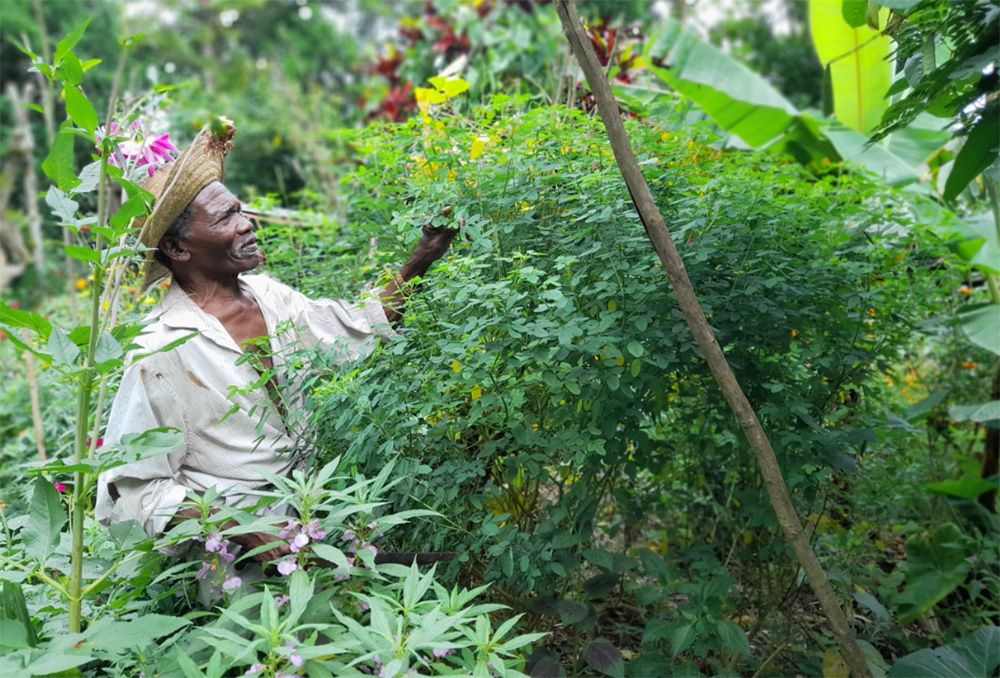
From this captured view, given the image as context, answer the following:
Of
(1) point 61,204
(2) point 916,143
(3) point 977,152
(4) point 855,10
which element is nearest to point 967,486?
(3) point 977,152

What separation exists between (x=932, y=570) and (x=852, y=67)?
123 inches

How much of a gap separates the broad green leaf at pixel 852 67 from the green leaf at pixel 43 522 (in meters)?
4.63

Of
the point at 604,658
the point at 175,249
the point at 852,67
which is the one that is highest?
the point at 852,67

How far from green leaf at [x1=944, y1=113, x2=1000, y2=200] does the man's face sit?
1949 mm

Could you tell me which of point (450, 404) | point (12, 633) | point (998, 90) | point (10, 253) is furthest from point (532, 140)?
point (10, 253)

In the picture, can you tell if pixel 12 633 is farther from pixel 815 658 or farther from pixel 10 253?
pixel 10 253

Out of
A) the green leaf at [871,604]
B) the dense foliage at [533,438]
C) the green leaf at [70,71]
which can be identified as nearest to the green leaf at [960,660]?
the dense foliage at [533,438]

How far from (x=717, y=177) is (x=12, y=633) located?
6.55 ft

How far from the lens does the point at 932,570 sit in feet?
10.6

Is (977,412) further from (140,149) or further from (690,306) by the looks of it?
(140,149)

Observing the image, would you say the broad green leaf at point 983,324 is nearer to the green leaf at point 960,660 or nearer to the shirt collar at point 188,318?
the green leaf at point 960,660

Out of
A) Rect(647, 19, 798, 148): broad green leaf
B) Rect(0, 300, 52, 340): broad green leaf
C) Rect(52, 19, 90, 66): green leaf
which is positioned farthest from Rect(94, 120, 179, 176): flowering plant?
Rect(647, 19, 798, 148): broad green leaf

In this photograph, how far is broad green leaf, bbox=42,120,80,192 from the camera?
1774mm

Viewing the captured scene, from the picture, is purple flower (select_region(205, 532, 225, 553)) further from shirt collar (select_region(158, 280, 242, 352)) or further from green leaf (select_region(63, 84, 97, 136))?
green leaf (select_region(63, 84, 97, 136))
